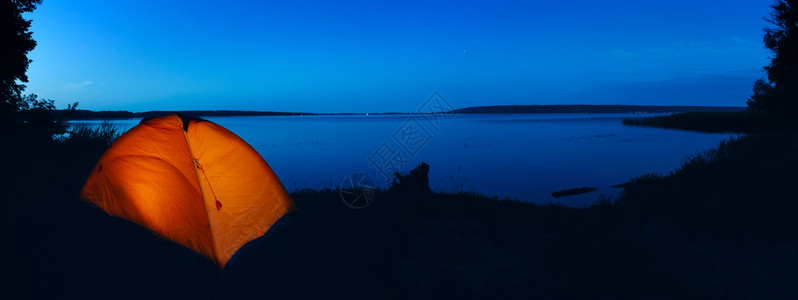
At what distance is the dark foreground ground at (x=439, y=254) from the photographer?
533 cm

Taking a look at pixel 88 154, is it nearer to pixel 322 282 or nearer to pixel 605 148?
pixel 322 282

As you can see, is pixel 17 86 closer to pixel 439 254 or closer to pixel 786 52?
pixel 439 254

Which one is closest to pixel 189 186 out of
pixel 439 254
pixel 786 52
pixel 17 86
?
pixel 439 254

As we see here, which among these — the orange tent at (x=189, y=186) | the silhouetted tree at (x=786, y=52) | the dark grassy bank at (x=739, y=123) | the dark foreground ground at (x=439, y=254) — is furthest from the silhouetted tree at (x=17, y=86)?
the dark grassy bank at (x=739, y=123)

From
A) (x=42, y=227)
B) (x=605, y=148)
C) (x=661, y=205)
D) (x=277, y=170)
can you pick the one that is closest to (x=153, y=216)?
(x=42, y=227)

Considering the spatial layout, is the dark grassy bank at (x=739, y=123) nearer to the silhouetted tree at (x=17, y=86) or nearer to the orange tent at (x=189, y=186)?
the orange tent at (x=189, y=186)

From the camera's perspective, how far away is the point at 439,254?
20.9 feet

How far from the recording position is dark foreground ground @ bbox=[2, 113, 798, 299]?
533 cm

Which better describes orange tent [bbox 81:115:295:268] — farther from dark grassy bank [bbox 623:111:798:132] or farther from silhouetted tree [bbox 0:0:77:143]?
dark grassy bank [bbox 623:111:798:132]

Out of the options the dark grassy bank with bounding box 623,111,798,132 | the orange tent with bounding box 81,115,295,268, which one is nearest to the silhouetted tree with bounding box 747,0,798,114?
the dark grassy bank with bounding box 623,111,798,132

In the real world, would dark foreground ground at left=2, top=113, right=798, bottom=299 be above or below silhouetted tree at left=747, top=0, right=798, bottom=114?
below

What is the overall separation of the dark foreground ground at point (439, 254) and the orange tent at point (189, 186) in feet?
0.80

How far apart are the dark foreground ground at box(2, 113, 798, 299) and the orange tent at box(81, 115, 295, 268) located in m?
0.24

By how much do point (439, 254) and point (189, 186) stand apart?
4.12 meters
